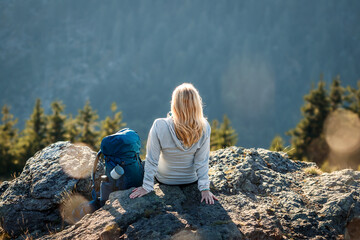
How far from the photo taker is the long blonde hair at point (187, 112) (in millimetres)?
3635

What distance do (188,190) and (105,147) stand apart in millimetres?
1465

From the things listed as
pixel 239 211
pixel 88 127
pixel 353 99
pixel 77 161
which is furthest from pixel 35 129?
pixel 353 99

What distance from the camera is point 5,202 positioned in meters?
5.21

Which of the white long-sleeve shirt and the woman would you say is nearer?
the woman

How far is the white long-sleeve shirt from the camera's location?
3846mm

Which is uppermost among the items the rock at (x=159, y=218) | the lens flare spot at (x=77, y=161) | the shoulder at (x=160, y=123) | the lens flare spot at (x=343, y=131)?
the shoulder at (x=160, y=123)

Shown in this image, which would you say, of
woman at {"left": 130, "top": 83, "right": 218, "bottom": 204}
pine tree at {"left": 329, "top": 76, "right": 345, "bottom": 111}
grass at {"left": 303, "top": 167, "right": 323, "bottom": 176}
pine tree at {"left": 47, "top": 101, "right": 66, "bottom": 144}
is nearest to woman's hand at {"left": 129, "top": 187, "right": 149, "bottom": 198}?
woman at {"left": 130, "top": 83, "right": 218, "bottom": 204}

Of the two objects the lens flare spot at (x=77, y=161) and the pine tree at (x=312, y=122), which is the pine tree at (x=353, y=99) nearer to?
the pine tree at (x=312, y=122)

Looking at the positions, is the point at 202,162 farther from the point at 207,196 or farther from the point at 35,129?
the point at 35,129

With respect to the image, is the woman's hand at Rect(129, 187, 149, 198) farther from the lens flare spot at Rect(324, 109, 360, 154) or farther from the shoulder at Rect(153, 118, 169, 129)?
the lens flare spot at Rect(324, 109, 360, 154)

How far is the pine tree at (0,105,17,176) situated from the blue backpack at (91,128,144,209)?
18.8m

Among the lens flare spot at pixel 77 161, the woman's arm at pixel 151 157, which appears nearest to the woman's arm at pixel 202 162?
the woman's arm at pixel 151 157

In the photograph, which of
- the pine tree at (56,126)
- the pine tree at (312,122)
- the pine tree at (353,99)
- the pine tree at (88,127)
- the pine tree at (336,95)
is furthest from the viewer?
the pine tree at (336,95)

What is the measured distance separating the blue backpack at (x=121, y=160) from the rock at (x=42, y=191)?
3.22 feet
